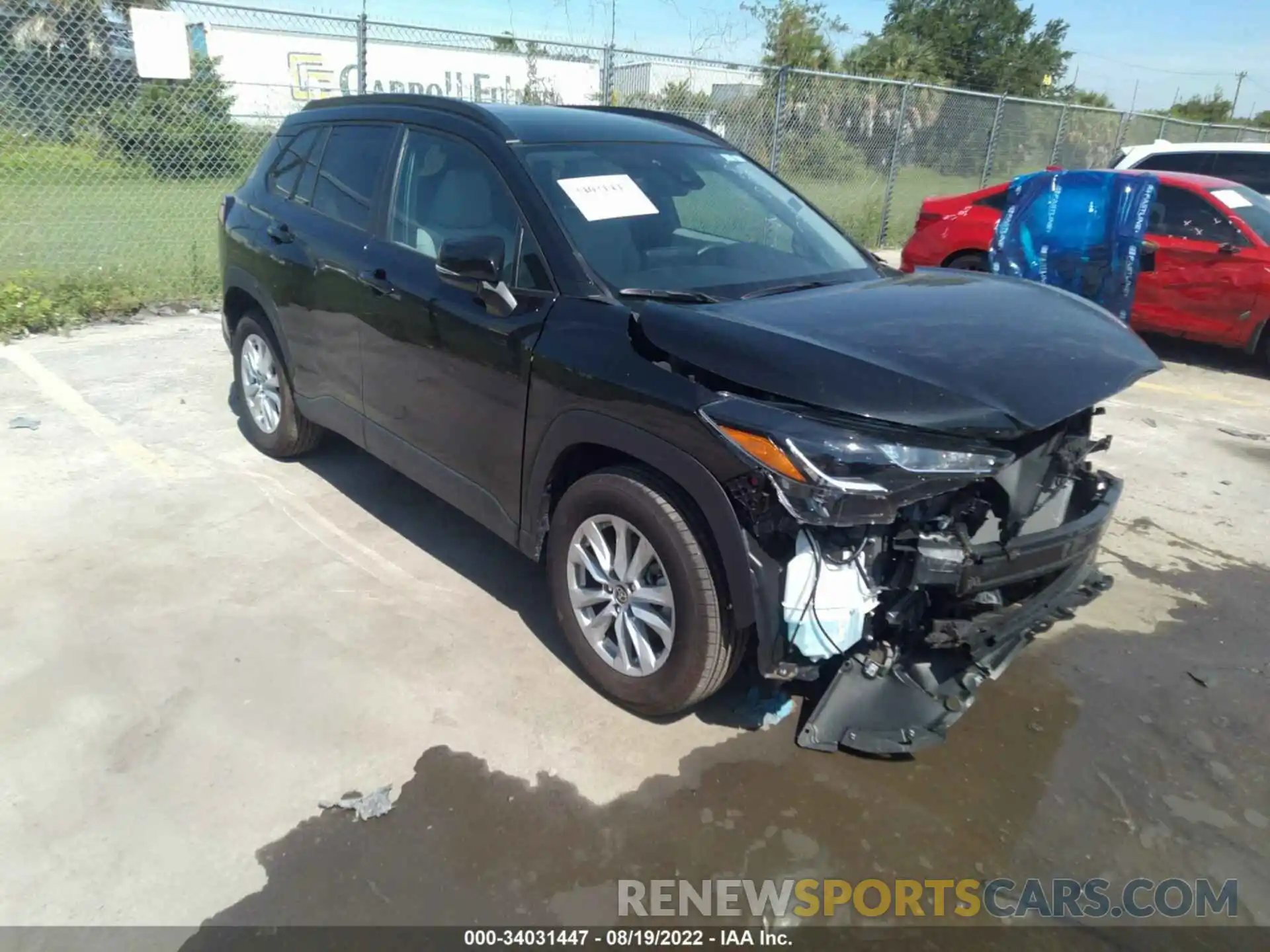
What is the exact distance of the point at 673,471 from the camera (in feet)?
8.81

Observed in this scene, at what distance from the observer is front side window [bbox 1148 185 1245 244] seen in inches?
305

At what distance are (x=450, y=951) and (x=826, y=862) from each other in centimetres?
105

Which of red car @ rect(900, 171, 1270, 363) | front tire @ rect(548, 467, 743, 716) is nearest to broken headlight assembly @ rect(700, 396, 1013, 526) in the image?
front tire @ rect(548, 467, 743, 716)

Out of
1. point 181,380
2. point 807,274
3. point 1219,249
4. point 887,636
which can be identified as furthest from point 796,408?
point 1219,249

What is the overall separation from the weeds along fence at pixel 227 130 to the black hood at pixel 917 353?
260 centimetres

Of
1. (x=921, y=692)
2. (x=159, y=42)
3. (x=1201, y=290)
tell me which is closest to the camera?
(x=921, y=692)

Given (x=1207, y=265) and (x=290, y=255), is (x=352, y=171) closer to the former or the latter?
(x=290, y=255)

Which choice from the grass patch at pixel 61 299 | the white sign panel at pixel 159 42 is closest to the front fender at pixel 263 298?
the grass patch at pixel 61 299

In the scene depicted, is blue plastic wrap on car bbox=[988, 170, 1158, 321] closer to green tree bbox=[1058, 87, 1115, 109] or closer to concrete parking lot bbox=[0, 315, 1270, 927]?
concrete parking lot bbox=[0, 315, 1270, 927]

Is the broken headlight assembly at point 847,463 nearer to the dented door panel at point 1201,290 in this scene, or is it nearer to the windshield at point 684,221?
the windshield at point 684,221

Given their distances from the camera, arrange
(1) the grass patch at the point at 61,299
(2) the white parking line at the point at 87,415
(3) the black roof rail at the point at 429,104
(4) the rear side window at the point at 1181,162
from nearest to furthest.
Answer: (3) the black roof rail at the point at 429,104 < (2) the white parking line at the point at 87,415 < (1) the grass patch at the point at 61,299 < (4) the rear side window at the point at 1181,162

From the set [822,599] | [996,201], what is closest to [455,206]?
[822,599]

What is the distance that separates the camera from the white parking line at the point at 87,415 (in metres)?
5.00

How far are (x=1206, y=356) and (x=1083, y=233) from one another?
250 cm
